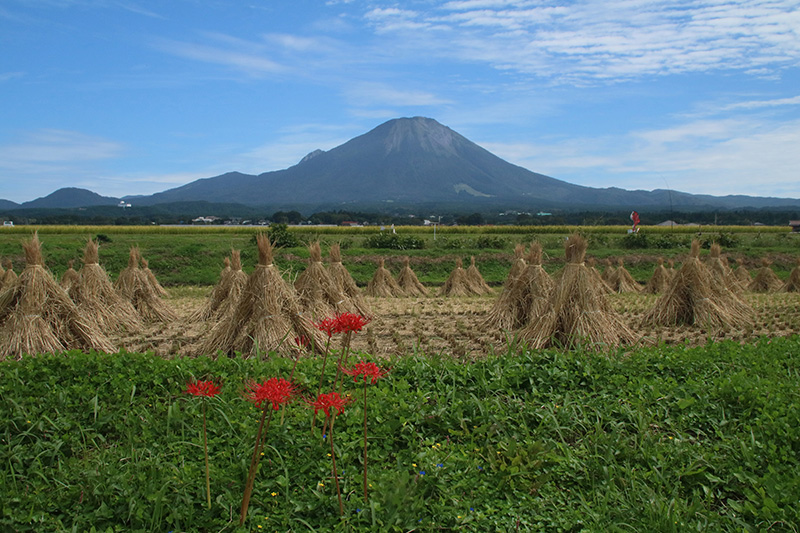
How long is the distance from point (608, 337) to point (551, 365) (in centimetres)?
290

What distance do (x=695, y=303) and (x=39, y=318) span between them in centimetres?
1031

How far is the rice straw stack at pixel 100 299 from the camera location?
905cm

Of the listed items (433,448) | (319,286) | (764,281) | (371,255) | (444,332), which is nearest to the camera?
(433,448)

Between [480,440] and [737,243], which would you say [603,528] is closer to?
[480,440]

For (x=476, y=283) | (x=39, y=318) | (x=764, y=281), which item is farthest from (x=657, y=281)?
(x=39, y=318)

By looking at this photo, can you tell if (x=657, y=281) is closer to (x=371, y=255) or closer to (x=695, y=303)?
(x=695, y=303)

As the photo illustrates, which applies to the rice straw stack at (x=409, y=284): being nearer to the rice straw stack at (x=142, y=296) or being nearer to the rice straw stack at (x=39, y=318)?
the rice straw stack at (x=142, y=296)

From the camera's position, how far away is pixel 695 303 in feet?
31.5

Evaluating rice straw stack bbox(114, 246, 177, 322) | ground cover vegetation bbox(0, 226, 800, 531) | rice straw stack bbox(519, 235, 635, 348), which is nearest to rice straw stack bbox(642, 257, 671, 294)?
rice straw stack bbox(519, 235, 635, 348)

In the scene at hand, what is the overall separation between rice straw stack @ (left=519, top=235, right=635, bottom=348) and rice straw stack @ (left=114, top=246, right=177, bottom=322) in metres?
7.54

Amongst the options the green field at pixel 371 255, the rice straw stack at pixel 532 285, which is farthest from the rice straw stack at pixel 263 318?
the green field at pixel 371 255

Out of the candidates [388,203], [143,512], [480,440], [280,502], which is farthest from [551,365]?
[388,203]

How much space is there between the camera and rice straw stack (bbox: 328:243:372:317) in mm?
10625

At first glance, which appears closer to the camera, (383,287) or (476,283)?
(383,287)
